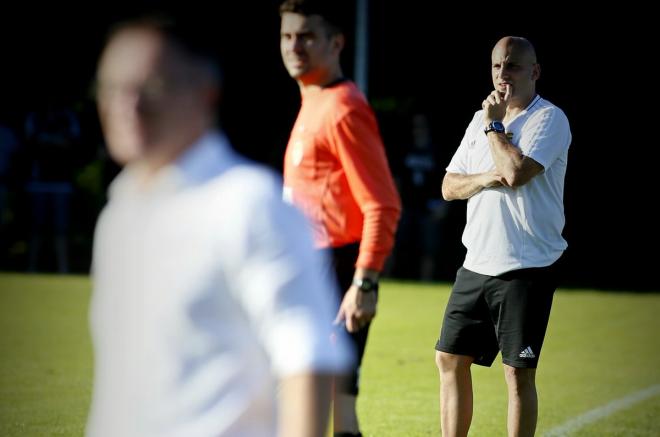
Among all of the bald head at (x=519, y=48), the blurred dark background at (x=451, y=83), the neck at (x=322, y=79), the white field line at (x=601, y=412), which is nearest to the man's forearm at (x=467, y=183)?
the bald head at (x=519, y=48)

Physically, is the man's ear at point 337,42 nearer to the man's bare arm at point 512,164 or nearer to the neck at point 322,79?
the neck at point 322,79

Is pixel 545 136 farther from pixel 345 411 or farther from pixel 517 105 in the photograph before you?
pixel 345 411


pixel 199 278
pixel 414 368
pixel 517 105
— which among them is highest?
pixel 199 278

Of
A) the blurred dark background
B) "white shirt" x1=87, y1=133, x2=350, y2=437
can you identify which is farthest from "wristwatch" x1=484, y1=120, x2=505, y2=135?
the blurred dark background

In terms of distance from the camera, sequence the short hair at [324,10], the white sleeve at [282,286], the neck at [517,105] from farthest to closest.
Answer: the neck at [517,105] < the short hair at [324,10] < the white sleeve at [282,286]

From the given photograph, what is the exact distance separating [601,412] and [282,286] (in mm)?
6602

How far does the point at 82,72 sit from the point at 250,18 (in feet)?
15.0

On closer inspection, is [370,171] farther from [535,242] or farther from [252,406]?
[252,406]

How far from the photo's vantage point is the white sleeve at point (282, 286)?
7.65 feet

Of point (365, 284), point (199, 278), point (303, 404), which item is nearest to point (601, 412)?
Result: point (365, 284)

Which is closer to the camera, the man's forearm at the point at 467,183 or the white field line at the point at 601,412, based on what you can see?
the man's forearm at the point at 467,183

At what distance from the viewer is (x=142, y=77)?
2.35 m

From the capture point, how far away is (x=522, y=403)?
19.2ft

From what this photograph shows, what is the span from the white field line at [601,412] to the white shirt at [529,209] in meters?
2.15
